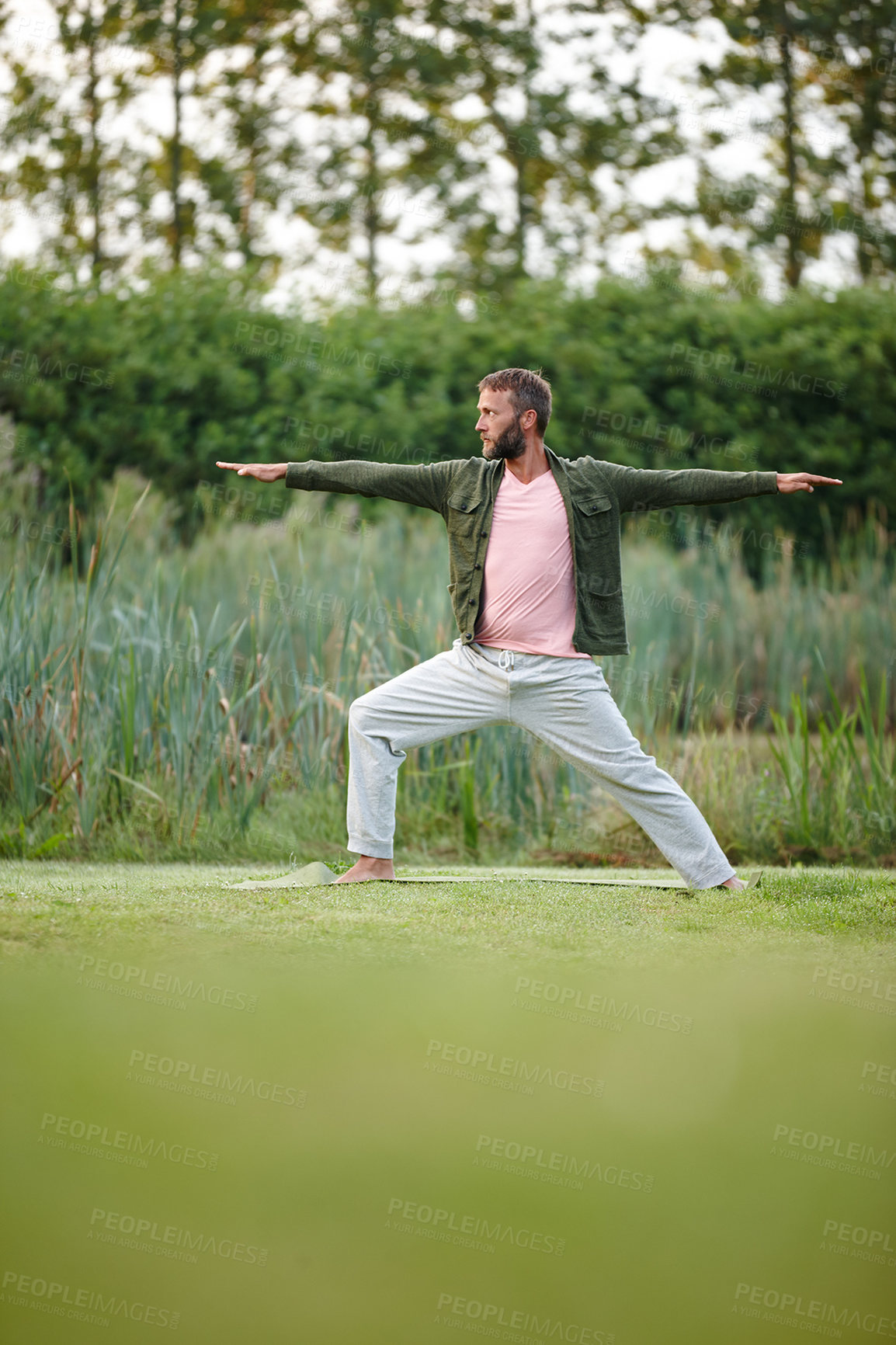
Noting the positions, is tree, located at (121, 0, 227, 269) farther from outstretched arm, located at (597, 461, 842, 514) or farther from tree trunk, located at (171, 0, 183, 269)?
outstretched arm, located at (597, 461, 842, 514)

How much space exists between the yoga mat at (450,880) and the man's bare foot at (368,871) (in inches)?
1.2

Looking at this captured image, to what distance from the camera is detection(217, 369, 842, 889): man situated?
402 cm

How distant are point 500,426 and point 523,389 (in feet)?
0.45

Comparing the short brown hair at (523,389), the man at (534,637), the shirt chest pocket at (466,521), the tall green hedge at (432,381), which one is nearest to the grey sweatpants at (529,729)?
the man at (534,637)

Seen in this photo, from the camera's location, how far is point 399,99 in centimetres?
1495

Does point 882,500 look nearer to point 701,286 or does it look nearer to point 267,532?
point 701,286

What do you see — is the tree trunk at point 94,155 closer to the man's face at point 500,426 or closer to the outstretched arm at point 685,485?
the man's face at point 500,426

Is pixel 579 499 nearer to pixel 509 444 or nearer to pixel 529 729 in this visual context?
pixel 509 444

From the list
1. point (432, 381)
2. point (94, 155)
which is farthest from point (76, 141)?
point (432, 381)

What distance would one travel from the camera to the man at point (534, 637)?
13.2 feet

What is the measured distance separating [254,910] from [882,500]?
7.59 meters

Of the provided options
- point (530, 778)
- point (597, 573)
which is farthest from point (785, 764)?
point (597, 573)

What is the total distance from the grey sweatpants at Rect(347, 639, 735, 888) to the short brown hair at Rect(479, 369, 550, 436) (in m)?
0.77

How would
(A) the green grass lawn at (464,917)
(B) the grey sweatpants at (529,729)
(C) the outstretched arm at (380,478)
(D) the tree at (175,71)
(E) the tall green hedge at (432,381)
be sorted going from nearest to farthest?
(A) the green grass lawn at (464,917) → (B) the grey sweatpants at (529,729) → (C) the outstretched arm at (380,478) → (E) the tall green hedge at (432,381) → (D) the tree at (175,71)
